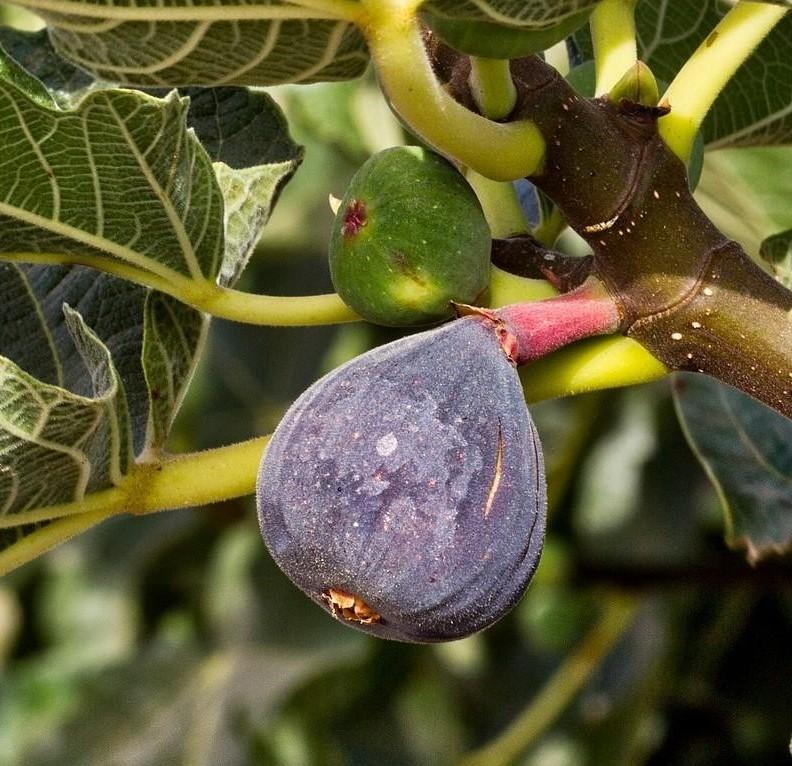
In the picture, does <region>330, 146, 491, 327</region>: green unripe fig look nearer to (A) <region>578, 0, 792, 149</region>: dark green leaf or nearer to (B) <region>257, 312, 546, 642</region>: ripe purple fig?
(B) <region>257, 312, 546, 642</region>: ripe purple fig

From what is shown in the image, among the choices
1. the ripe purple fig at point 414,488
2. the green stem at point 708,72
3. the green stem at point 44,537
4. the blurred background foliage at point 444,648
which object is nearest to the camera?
the ripe purple fig at point 414,488

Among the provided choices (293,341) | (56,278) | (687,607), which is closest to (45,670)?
(293,341)

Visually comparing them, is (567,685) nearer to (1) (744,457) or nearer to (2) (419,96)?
(1) (744,457)

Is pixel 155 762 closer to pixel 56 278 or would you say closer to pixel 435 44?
pixel 56 278

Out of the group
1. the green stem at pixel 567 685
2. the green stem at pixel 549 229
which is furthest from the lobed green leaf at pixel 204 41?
the green stem at pixel 567 685

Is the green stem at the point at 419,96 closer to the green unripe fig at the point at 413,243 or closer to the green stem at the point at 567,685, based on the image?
the green unripe fig at the point at 413,243

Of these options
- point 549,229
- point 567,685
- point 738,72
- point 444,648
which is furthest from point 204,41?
point 444,648

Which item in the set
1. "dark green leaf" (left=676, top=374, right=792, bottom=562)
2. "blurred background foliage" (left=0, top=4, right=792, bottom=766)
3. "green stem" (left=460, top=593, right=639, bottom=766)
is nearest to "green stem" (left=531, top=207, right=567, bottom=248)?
"dark green leaf" (left=676, top=374, right=792, bottom=562)
